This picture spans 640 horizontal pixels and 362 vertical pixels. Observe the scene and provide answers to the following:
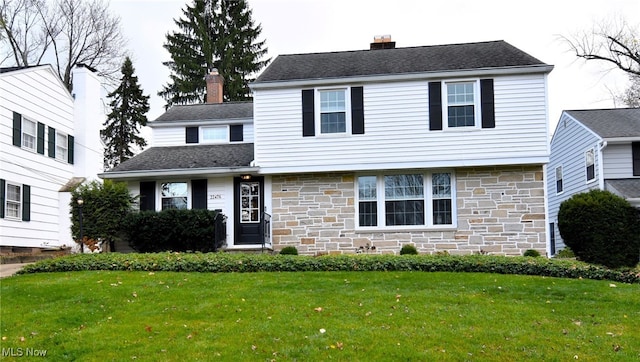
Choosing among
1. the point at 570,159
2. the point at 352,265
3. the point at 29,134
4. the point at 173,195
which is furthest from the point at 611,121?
the point at 29,134

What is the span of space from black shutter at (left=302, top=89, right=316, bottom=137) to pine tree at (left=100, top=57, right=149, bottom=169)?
67.3 ft

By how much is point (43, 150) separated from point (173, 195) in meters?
5.22

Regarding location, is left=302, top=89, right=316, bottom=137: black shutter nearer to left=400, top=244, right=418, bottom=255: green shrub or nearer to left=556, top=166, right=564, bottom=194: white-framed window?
left=400, top=244, right=418, bottom=255: green shrub

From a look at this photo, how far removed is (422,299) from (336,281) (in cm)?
208

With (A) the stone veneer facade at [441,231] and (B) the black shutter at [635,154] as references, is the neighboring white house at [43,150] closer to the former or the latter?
(A) the stone veneer facade at [441,231]

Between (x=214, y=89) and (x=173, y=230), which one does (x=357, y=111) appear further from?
(x=214, y=89)

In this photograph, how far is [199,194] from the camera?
643 inches

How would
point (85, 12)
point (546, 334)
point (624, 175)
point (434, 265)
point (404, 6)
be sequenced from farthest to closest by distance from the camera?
point (85, 12), point (624, 175), point (404, 6), point (434, 265), point (546, 334)

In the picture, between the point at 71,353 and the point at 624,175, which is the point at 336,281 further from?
the point at 624,175

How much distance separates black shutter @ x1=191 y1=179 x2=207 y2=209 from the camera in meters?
16.3

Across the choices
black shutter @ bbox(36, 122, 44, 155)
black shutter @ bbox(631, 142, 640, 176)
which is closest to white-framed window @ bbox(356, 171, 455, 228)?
black shutter @ bbox(631, 142, 640, 176)

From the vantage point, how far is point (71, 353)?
22.6ft

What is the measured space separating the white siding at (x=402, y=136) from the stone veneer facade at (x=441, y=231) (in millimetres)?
432

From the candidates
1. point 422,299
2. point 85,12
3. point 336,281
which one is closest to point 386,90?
point 336,281
